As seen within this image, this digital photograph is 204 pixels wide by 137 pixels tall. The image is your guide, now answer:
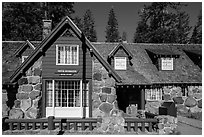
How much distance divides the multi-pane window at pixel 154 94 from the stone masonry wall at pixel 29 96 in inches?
380

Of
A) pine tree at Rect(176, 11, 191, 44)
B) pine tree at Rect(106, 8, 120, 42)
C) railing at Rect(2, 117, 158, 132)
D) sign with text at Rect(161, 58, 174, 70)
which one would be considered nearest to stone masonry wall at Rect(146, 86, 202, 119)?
sign with text at Rect(161, 58, 174, 70)

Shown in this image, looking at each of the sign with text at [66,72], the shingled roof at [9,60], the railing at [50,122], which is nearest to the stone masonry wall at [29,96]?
the shingled roof at [9,60]

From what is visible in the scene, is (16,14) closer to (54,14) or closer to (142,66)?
(54,14)

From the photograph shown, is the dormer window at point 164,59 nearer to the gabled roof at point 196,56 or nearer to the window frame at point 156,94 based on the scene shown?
the gabled roof at point 196,56

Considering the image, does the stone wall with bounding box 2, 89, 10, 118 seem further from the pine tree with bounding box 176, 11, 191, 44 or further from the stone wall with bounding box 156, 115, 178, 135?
the pine tree with bounding box 176, 11, 191, 44

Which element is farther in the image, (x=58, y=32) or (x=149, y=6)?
(x=149, y=6)

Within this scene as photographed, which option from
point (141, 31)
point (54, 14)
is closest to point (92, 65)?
point (54, 14)

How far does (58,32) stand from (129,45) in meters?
9.66

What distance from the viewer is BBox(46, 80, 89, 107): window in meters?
14.6

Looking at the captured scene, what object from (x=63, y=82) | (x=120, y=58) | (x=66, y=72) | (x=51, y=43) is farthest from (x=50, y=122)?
(x=120, y=58)

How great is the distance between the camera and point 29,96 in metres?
14.4

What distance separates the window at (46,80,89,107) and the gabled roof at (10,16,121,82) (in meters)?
1.88

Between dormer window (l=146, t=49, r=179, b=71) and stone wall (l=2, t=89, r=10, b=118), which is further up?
dormer window (l=146, t=49, r=179, b=71)

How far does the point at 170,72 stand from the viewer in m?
19.8
